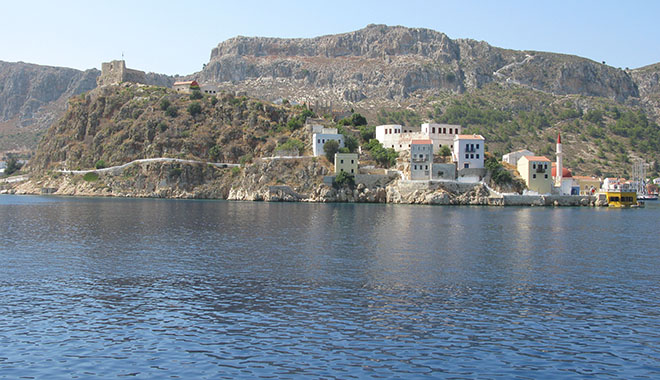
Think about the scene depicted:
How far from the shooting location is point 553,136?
159375mm

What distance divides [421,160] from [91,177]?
6281 centimetres

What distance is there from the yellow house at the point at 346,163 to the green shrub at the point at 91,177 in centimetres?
4942

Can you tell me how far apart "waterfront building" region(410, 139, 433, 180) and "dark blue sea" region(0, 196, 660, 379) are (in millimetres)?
43002

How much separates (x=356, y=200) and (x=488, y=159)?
2067cm

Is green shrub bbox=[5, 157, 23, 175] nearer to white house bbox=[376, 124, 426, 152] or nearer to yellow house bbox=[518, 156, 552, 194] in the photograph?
white house bbox=[376, 124, 426, 152]

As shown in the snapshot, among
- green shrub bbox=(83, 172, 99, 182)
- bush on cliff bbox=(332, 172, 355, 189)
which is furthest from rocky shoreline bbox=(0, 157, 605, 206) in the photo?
bush on cliff bbox=(332, 172, 355, 189)

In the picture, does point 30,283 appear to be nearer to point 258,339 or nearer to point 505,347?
point 258,339

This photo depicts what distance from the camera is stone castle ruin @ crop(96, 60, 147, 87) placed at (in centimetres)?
14012

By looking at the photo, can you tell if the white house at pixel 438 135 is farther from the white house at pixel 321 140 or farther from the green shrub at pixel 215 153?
the green shrub at pixel 215 153

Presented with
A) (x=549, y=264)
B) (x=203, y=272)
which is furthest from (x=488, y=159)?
(x=203, y=272)

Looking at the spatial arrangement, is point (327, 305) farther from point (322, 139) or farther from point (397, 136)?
point (397, 136)

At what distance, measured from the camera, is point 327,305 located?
2438 centimetres

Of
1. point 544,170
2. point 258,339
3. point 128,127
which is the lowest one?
point 258,339

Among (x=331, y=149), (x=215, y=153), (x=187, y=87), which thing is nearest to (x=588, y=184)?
(x=331, y=149)
